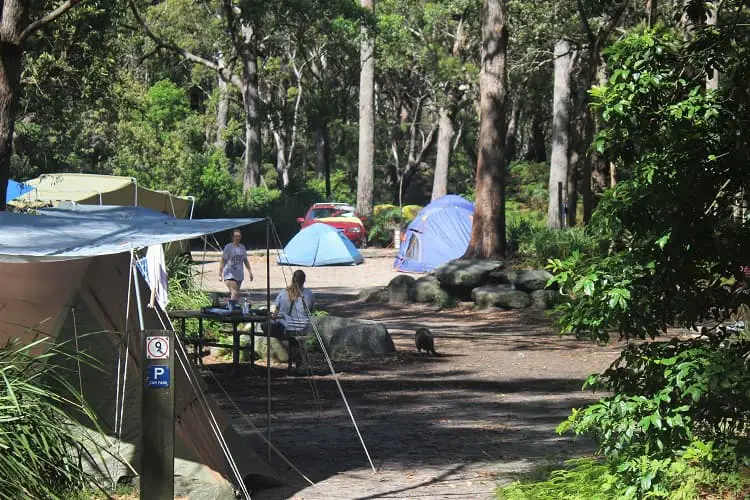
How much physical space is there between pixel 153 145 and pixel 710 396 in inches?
1531

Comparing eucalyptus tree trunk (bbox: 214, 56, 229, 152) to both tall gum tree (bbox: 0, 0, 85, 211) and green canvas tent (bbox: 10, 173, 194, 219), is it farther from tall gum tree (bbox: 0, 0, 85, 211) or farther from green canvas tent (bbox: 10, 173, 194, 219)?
tall gum tree (bbox: 0, 0, 85, 211)

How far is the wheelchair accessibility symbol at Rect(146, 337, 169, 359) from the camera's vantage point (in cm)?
568

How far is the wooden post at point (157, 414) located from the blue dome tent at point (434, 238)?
27667 millimetres

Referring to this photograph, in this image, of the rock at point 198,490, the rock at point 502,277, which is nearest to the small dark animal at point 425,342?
the rock at point 502,277

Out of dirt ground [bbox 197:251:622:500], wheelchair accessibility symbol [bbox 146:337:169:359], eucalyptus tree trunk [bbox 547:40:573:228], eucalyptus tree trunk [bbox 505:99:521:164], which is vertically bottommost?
dirt ground [bbox 197:251:622:500]

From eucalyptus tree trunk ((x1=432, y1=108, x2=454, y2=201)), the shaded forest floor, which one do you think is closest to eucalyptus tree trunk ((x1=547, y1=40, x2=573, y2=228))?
eucalyptus tree trunk ((x1=432, y1=108, x2=454, y2=201))

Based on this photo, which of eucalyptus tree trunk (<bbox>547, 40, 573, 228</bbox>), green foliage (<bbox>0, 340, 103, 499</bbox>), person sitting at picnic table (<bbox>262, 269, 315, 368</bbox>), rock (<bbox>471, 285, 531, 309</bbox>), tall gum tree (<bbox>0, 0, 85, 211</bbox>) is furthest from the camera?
eucalyptus tree trunk (<bbox>547, 40, 573, 228</bbox>)

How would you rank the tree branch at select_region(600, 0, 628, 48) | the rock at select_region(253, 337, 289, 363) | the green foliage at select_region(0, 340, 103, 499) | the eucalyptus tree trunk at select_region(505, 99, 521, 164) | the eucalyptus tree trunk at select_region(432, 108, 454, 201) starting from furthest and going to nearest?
the eucalyptus tree trunk at select_region(505, 99, 521, 164), the eucalyptus tree trunk at select_region(432, 108, 454, 201), the tree branch at select_region(600, 0, 628, 48), the rock at select_region(253, 337, 289, 363), the green foliage at select_region(0, 340, 103, 499)

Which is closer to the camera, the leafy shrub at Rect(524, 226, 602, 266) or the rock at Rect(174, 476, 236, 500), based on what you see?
the rock at Rect(174, 476, 236, 500)

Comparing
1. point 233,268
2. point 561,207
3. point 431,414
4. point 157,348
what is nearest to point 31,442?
point 157,348

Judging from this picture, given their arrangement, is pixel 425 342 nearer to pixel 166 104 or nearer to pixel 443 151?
pixel 443 151

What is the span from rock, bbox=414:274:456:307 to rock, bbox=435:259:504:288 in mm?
219

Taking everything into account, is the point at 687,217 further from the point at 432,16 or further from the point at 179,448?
the point at 432,16

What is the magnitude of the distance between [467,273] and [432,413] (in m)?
12.6
